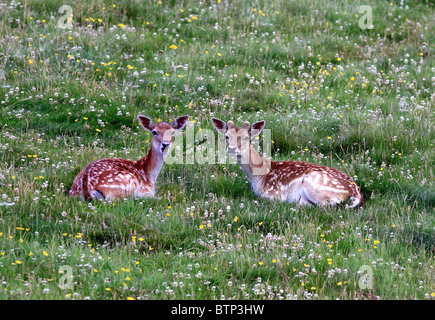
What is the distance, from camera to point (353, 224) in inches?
297

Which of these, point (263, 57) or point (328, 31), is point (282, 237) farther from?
point (328, 31)

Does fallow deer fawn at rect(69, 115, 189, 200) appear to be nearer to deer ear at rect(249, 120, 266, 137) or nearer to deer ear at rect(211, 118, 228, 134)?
deer ear at rect(211, 118, 228, 134)

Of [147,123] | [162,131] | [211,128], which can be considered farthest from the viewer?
[211,128]

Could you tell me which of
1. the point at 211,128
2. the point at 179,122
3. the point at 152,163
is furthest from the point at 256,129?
the point at 152,163

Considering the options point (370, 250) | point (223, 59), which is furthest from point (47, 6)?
point (370, 250)

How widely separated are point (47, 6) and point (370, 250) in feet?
32.0

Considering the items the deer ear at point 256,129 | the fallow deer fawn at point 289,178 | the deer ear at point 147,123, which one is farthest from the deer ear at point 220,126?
the deer ear at point 147,123

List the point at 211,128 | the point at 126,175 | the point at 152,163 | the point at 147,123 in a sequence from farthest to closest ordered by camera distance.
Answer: the point at 211,128 < the point at 147,123 < the point at 152,163 < the point at 126,175

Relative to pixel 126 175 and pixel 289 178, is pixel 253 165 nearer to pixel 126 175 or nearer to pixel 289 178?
pixel 289 178

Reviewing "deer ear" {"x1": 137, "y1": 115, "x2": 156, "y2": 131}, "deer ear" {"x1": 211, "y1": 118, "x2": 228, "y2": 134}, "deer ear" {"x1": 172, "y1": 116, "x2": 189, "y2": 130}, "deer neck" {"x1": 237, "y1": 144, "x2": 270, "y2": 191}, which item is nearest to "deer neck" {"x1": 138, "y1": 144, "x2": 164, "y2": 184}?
"deer ear" {"x1": 137, "y1": 115, "x2": 156, "y2": 131}

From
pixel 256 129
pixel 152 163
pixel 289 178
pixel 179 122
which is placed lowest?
pixel 289 178

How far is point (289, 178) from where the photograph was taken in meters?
8.84

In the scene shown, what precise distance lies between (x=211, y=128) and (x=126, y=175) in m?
2.52
